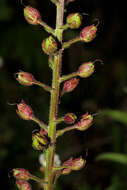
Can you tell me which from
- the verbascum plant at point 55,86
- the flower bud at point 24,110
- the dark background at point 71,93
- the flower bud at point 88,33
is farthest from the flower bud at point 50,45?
the dark background at point 71,93

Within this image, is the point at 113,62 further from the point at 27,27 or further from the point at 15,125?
the point at 15,125

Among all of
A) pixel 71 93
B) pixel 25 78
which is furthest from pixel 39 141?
pixel 71 93

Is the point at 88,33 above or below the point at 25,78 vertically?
above

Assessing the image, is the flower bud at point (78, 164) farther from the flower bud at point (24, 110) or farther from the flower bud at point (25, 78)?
the flower bud at point (25, 78)

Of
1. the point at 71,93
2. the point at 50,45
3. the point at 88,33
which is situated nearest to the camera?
the point at 50,45

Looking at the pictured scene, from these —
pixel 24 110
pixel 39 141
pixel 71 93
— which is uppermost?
pixel 24 110

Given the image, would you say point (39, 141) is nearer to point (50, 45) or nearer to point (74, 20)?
point (50, 45)

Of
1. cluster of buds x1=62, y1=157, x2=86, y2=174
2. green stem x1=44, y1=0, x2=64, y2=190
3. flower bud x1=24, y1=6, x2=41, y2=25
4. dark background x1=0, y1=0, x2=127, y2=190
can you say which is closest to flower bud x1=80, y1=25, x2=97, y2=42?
green stem x1=44, y1=0, x2=64, y2=190

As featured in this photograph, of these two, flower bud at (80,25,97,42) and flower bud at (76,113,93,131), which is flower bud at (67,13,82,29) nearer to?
flower bud at (80,25,97,42)

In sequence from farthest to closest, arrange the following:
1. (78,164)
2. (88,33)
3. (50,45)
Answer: (78,164) → (88,33) → (50,45)

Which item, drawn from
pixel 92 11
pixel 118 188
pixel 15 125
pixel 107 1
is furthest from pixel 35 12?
pixel 107 1
